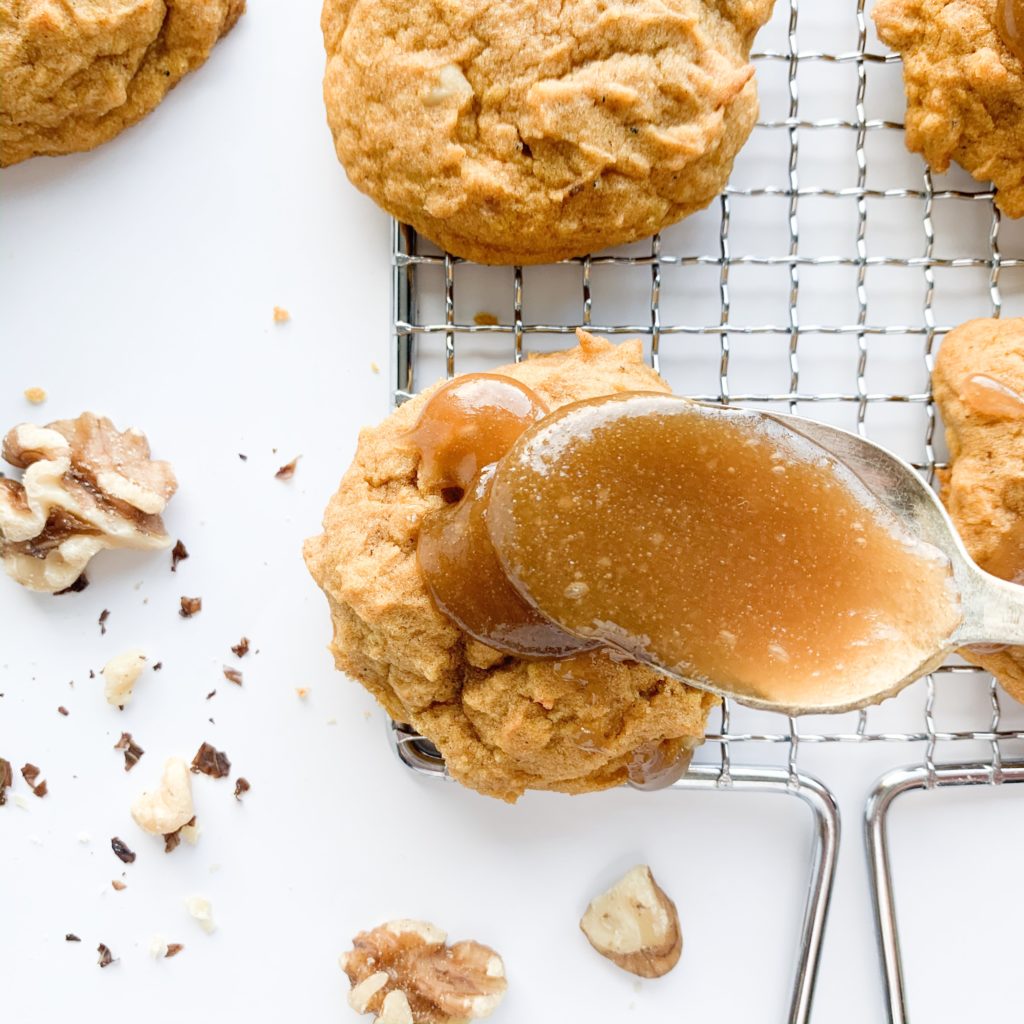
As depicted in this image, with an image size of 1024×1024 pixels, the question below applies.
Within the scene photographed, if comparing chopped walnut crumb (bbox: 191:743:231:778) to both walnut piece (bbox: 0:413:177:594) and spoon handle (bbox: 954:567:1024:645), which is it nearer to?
walnut piece (bbox: 0:413:177:594)

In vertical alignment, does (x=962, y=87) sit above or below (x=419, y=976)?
above

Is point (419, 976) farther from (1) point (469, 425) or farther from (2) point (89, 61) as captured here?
(2) point (89, 61)

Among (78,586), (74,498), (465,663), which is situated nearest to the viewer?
(465,663)

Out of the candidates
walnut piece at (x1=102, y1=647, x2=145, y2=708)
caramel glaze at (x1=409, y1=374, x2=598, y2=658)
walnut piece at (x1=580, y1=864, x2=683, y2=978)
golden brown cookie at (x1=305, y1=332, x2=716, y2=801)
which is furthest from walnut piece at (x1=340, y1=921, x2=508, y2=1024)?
caramel glaze at (x1=409, y1=374, x2=598, y2=658)

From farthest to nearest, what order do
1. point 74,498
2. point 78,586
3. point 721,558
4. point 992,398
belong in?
1. point 78,586
2. point 74,498
3. point 992,398
4. point 721,558

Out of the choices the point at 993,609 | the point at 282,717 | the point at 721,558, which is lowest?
the point at 282,717

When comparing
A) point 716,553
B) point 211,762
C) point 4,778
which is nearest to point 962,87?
point 716,553

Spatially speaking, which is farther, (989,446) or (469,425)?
(989,446)
